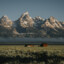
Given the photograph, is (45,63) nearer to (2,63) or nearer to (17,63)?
(17,63)

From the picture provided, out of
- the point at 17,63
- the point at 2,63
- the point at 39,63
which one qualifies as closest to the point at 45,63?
the point at 39,63

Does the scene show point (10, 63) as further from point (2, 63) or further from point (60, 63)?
point (60, 63)

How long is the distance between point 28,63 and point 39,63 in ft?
4.91

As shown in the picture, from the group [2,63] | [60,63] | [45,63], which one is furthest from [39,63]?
[2,63]

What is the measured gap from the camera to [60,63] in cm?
2822

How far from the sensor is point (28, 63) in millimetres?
28594

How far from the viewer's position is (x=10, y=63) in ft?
94.2

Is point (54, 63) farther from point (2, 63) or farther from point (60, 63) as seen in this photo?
point (2, 63)

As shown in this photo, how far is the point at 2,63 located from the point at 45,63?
594 cm

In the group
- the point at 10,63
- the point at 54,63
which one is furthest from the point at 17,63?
the point at 54,63

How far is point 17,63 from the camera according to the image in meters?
28.5

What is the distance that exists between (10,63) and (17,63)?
99 cm

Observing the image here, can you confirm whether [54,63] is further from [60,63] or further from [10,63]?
[10,63]

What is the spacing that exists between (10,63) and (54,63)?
597 centimetres
